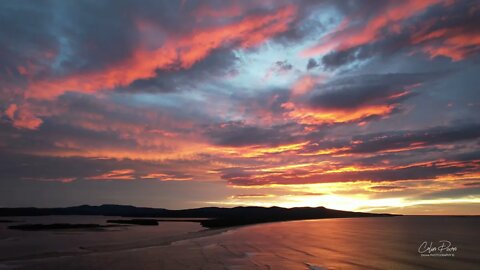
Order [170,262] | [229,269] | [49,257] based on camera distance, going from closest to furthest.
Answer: [229,269], [170,262], [49,257]

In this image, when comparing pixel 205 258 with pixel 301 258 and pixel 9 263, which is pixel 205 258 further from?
pixel 9 263

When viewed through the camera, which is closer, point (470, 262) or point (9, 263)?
point (9, 263)

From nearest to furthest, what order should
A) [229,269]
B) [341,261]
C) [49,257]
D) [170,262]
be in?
[229,269], [170,262], [341,261], [49,257]

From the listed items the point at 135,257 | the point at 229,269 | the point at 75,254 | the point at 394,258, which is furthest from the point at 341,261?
the point at 75,254

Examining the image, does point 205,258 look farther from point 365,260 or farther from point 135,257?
point 365,260

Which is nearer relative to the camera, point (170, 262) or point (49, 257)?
point (170, 262)

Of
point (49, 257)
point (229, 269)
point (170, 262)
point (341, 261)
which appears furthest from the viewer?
point (49, 257)

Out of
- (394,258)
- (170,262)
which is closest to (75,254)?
(170,262)

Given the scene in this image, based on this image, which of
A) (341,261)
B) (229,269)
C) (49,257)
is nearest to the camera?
(229,269)

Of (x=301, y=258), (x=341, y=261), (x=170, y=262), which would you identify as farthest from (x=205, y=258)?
(x=341, y=261)
